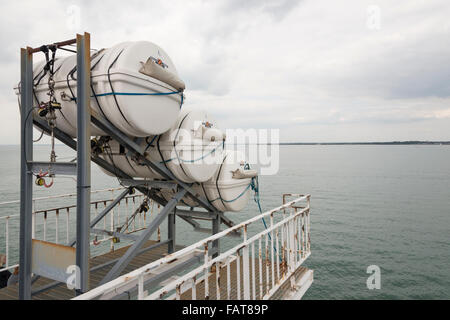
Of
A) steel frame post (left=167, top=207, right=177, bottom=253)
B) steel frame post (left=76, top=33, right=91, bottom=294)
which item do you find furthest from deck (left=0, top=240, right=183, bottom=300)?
steel frame post (left=76, top=33, right=91, bottom=294)

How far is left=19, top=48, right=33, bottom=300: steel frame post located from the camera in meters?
4.14

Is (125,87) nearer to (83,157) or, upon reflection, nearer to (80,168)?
(83,157)

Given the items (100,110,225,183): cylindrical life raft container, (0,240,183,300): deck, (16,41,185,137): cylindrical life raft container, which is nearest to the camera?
(16,41,185,137): cylindrical life raft container

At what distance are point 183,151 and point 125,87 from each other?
1624 millimetres

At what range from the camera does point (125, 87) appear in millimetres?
3811

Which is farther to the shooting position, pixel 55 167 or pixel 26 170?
pixel 26 170

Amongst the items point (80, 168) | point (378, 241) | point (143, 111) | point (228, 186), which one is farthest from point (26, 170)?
point (378, 241)

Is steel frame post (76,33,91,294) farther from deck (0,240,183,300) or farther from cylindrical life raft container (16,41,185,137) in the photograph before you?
deck (0,240,183,300)

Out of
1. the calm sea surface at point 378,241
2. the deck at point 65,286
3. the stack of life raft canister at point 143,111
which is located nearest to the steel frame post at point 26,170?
the stack of life raft canister at point 143,111

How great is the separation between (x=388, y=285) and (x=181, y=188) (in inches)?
375

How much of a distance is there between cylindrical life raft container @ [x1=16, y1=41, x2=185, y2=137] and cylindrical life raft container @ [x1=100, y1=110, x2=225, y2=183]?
0.48 metres

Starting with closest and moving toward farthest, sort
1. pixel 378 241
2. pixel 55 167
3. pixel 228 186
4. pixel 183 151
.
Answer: pixel 55 167 < pixel 183 151 < pixel 228 186 < pixel 378 241
